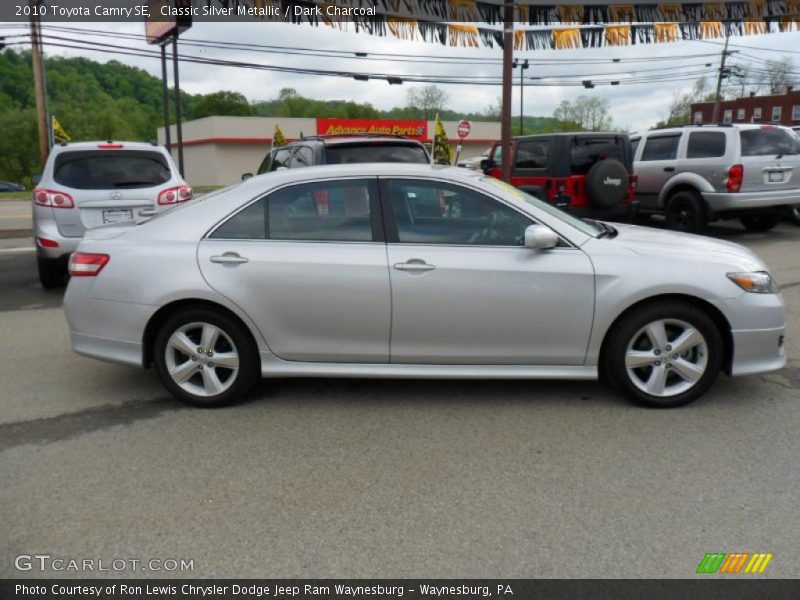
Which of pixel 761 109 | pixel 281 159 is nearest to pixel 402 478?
pixel 281 159

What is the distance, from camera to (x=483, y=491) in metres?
3.38

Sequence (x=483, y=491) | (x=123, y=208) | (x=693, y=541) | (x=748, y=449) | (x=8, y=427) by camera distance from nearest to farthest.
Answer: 1. (x=693, y=541)
2. (x=483, y=491)
3. (x=748, y=449)
4. (x=8, y=427)
5. (x=123, y=208)

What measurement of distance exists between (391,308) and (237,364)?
41.8 inches

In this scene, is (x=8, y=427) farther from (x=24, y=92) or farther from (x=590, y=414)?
(x=24, y=92)

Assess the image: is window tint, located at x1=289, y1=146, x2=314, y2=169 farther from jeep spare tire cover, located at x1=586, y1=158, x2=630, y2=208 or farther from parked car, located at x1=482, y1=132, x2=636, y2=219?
jeep spare tire cover, located at x1=586, y1=158, x2=630, y2=208

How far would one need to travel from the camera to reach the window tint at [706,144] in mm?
11172

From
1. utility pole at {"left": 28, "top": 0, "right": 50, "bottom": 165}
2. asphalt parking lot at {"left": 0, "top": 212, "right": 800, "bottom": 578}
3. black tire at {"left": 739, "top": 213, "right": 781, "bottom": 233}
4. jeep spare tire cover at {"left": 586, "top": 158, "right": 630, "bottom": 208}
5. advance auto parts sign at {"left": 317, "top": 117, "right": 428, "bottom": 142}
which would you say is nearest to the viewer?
asphalt parking lot at {"left": 0, "top": 212, "right": 800, "bottom": 578}

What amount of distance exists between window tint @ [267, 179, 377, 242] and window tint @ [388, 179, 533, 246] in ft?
0.66

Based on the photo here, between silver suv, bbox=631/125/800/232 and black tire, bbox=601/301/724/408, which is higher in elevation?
silver suv, bbox=631/125/800/232

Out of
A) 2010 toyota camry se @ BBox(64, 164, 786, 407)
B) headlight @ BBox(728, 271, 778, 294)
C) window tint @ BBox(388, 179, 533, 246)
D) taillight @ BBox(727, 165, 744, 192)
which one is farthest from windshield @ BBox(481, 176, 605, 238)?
taillight @ BBox(727, 165, 744, 192)

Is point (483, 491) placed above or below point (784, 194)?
below

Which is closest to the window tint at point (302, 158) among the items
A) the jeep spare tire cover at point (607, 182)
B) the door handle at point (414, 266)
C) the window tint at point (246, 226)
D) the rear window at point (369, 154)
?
the rear window at point (369, 154)

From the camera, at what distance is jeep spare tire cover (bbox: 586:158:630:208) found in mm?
10734
